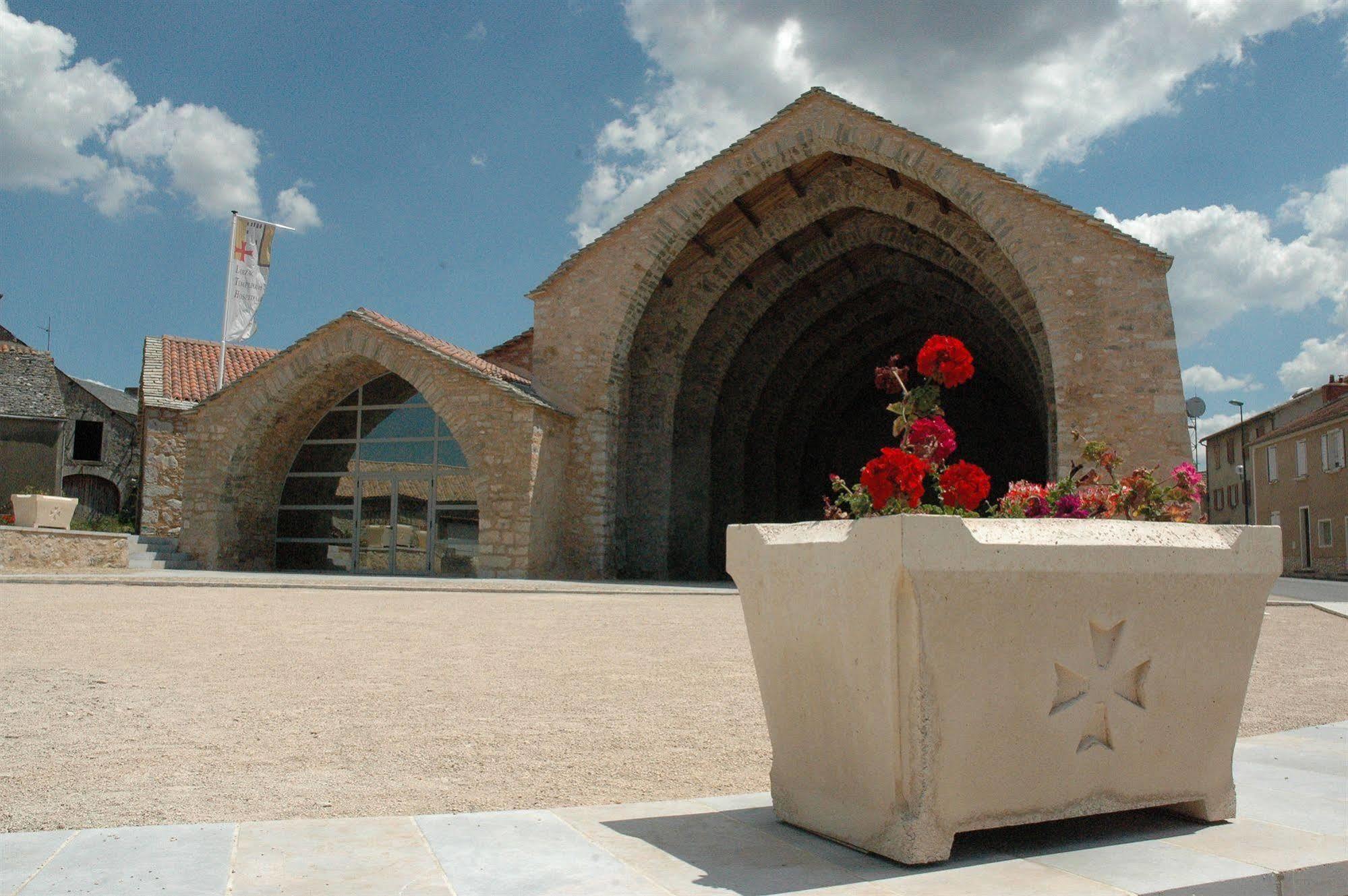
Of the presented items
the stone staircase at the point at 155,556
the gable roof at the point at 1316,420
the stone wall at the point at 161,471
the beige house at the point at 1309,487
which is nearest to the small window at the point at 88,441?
the stone wall at the point at 161,471

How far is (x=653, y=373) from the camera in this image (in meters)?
19.1

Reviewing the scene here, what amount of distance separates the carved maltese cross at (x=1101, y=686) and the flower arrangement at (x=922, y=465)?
19.3 inches

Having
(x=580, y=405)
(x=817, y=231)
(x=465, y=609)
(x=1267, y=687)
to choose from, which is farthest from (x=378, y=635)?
(x=817, y=231)

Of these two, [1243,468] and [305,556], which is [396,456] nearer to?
[305,556]

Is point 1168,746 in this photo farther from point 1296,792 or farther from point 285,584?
point 285,584

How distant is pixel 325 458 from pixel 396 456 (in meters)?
1.58

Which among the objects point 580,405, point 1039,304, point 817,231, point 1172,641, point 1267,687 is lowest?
point 1267,687

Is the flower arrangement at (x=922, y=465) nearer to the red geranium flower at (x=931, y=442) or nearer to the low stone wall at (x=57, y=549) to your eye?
the red geranium flower at (x=931, y=442)

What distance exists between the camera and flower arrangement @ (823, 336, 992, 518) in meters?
2.97

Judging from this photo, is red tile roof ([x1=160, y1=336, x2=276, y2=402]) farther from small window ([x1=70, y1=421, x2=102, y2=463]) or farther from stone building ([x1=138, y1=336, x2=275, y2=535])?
small window ([x1=70, y1=421, x2=102, y2=463])

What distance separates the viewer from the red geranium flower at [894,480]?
2959 mm

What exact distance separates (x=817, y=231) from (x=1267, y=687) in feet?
46.3

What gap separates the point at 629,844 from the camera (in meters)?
2.76

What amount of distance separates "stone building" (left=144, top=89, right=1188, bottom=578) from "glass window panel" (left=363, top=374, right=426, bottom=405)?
49mm
